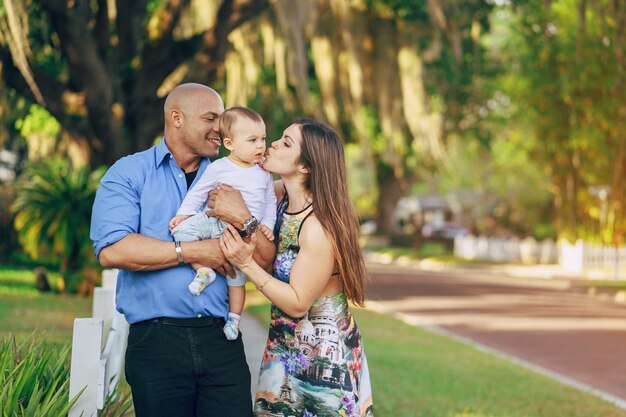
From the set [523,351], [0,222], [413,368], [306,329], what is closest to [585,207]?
[0,222]

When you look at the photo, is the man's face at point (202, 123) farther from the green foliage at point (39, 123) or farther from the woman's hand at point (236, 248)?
the green foliage at point (39, 123)

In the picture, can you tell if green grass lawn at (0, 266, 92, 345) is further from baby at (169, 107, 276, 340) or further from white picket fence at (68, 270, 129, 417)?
baby at (169, 107, 276, 340)

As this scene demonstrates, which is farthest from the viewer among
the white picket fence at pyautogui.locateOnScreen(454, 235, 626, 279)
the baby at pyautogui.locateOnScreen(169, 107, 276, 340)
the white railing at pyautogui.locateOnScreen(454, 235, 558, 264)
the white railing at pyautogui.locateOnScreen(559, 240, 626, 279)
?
the white railing at pyautogui.locateOnScreen(454, 235, 558, 264)

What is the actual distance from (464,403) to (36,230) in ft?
27.9

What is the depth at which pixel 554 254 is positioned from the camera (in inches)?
1705

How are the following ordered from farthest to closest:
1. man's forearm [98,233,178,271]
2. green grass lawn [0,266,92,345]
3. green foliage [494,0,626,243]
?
1. green foliage [494,0,626,243]
2. green grass lawn [0,266,92,345]
3. man's forearm [98,233,178,271]

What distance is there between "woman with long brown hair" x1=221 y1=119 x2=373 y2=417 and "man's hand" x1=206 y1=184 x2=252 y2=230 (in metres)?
0.13

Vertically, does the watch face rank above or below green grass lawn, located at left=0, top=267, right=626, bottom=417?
above

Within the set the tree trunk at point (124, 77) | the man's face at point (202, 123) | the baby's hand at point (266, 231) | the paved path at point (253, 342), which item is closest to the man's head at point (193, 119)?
the man's face at point (202, 123)

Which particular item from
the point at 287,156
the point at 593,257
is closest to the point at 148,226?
the point at 287,156

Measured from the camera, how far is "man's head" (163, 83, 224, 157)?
4.31 m

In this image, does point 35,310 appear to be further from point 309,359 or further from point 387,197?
point 387,197

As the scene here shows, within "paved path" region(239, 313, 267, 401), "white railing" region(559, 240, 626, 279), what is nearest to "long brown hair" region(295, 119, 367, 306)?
"paved path" region(239, 313, 267, 401)

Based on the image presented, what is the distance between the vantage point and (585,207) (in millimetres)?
39219
